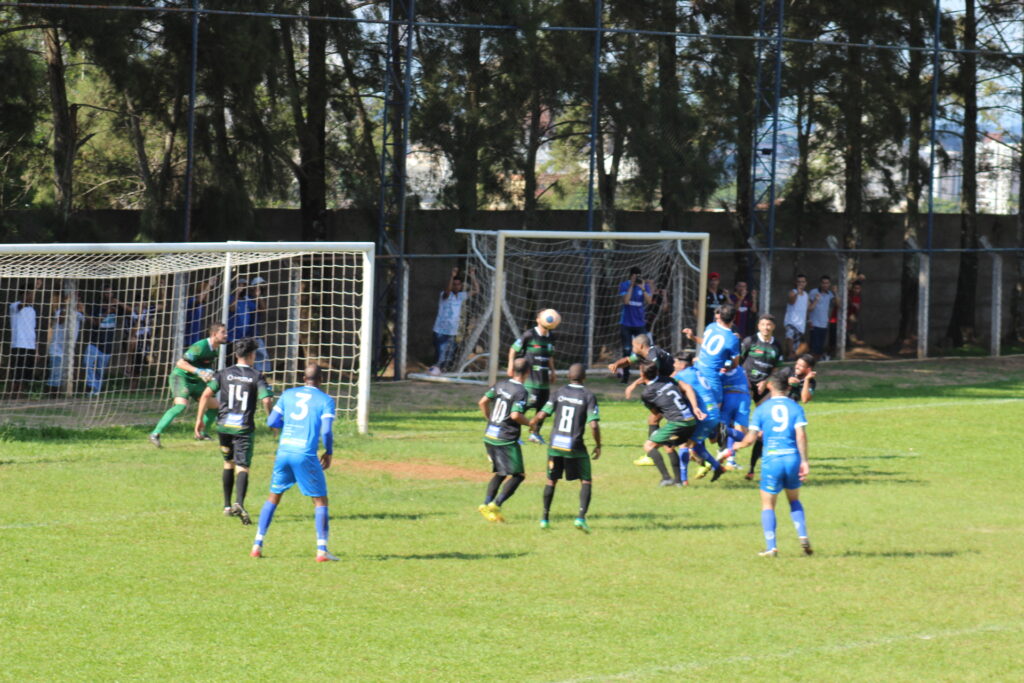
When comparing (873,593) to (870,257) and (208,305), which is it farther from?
(870,257)

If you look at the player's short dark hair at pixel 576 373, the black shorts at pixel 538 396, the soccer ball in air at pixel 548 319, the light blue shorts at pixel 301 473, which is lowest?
the light blue shorts at pixel 301 473

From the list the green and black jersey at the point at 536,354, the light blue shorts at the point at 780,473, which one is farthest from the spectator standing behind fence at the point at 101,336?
the light blue shorts at the point at 780,473

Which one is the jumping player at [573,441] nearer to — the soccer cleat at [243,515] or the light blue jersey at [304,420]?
the light blue jersey at [304,420]

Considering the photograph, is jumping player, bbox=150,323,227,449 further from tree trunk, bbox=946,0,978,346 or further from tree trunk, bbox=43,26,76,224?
tree trunk, bbox=946,0,978,346

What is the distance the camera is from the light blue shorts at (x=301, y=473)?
38.2ft

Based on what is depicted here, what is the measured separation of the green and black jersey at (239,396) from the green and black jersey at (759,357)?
7.34m

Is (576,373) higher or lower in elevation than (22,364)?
higher

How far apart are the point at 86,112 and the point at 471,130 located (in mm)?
7566

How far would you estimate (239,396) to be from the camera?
13273 mm

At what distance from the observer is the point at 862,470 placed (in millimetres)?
17484

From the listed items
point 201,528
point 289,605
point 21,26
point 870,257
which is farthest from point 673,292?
point 289,605

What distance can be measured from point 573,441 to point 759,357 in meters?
5.81

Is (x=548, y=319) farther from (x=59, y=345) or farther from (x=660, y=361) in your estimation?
(x=59, y=345)

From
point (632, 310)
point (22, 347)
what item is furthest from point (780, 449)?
point (632, 310)
